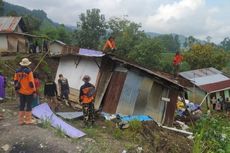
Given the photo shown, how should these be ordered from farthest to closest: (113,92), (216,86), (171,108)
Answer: (216,86), (171,108), (113,92)

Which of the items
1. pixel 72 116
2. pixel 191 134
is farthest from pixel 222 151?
pixel 72 116

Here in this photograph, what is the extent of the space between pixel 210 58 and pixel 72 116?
31126 mm

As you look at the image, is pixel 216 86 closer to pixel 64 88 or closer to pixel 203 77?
pixel 203 77

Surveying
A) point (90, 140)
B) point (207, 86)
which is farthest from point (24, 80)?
point (207, 86)

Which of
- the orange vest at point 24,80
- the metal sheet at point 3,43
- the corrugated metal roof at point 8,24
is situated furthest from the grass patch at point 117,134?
the corrugated metal roof at point 8,24

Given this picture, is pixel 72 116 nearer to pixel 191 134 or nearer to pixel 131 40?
pixel 191 134

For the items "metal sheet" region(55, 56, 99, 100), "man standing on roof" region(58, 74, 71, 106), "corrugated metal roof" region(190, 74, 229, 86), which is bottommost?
"corrugated metal roof" region(190, 74, 229, 86)

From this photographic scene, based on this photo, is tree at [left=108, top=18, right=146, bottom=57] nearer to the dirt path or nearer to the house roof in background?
the house roof in background

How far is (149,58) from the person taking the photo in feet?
116

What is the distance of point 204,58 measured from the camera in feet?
129

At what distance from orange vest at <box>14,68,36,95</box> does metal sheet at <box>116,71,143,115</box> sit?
485 centimetres

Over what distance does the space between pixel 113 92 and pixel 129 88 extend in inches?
25.7

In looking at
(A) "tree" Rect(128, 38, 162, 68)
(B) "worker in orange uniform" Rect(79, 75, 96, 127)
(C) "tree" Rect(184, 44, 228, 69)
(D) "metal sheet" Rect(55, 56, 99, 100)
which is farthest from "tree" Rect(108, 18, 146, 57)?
(B) "worker in orange uniform" Rect(79, 75, 96, 127)

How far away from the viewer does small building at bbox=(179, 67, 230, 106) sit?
24484mm
